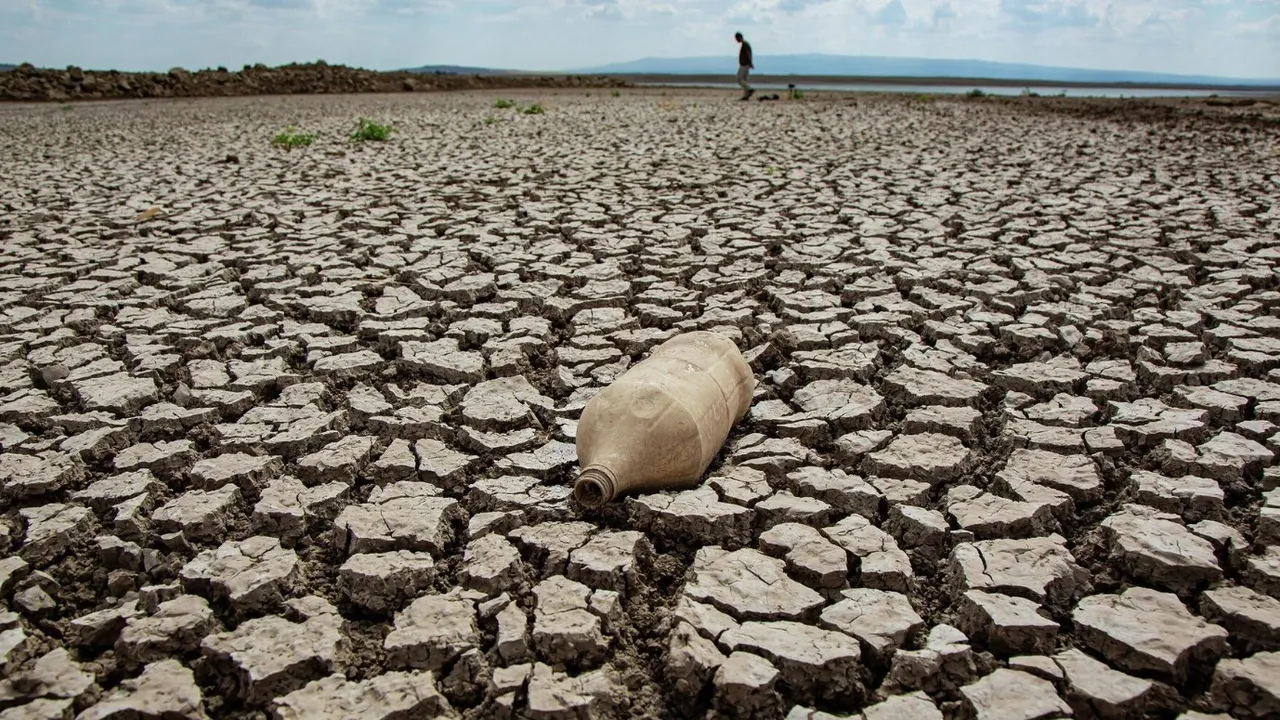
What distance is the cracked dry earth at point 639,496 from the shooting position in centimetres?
158

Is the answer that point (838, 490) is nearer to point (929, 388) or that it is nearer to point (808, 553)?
point (808, 553)

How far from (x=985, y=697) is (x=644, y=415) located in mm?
957

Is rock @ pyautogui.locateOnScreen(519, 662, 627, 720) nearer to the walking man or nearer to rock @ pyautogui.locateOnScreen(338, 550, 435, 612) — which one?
rock @ pyautogui.locateOnScreen(338, 550, 435, 612)

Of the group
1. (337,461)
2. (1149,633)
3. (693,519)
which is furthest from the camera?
(337,461)

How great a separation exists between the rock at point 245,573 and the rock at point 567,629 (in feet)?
1.88

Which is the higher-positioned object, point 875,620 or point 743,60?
point 743,60

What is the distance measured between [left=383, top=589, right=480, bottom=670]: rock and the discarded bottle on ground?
39 centimetres

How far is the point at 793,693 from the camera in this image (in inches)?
60.4

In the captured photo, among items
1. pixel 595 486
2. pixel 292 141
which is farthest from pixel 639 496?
pixel 292 141

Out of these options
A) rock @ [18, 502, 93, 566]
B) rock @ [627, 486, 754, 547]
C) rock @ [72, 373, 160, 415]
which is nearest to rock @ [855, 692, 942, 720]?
rock @ [627, 486, 754, 547]

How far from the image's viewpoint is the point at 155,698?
1530 millimetres

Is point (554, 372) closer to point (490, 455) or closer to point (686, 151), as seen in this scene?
point (490, 455)

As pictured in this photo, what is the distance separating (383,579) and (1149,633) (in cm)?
156

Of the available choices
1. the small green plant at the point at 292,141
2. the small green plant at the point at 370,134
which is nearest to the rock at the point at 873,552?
the small green plant at the point at 292,141
